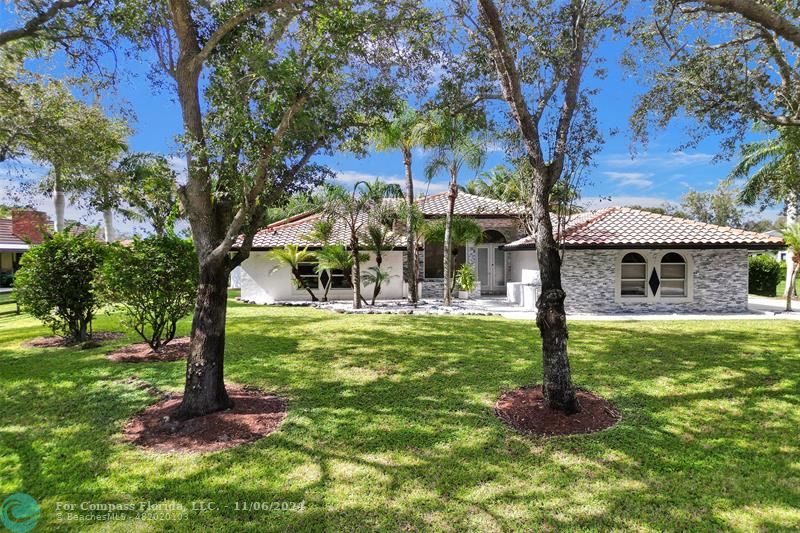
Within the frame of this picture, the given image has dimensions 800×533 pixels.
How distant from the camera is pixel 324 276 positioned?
21.1 meters

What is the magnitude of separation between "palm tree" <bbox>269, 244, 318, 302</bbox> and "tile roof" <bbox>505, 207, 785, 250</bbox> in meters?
10.0

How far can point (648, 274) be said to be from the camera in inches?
668

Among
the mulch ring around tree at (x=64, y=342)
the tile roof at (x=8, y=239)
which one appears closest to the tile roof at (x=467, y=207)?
the mulch ring around tree at (x=64, y=342)

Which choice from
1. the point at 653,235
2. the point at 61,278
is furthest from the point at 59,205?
the point at 653,235

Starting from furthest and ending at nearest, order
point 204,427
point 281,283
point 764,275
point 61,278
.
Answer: point 764,275
point 281,283
point 61,278
point 204,427

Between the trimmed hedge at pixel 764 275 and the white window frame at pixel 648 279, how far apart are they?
12.6m

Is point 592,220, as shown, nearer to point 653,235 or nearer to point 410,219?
point 653,235

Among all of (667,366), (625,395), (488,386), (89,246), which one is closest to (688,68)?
(667,366)

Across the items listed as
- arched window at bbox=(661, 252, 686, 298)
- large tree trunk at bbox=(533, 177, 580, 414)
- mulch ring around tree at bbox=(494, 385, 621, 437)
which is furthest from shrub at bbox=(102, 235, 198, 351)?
arched window at bbox=(661, 252, 686, 298)

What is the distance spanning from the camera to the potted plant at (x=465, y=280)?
808 inches

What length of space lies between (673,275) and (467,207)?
1075 centimetres

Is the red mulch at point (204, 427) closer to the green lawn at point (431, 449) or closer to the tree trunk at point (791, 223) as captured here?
the green lawn at point (431, 449)

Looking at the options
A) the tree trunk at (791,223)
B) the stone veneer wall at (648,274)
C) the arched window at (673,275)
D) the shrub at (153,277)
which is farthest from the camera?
the arched window at (673,275)

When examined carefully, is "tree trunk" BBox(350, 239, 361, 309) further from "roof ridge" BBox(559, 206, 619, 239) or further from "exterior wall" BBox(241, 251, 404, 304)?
"roof ridge" BBox(559, 206, 619, 239)
